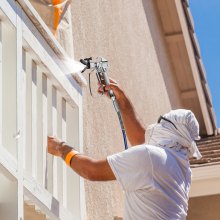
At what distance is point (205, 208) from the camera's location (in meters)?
8.29

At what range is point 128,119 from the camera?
5.77 meters

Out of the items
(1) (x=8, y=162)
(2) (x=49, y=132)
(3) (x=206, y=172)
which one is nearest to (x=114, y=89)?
(2) (x=49, y=132)

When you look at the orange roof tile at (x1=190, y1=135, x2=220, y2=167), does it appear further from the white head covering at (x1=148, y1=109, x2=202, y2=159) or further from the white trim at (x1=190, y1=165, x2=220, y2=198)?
the white head covering at (x1=148, y1=109, x2=202, y2=159)

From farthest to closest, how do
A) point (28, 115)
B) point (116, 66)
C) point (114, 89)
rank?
point (116, 66), point (114, 89), point (28, 115)

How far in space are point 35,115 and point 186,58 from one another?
6.98 meters

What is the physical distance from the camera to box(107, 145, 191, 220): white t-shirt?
4602 mm

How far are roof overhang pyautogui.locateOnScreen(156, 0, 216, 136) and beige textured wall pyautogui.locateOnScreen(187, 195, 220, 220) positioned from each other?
3.28 meters

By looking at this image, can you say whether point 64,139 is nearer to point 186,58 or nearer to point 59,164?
point 59,164

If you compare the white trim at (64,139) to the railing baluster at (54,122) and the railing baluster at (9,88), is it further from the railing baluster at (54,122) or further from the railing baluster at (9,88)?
the railing baluster at (9,88)

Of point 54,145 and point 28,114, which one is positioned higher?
point 28,114

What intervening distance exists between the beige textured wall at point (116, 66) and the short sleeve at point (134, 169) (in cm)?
139

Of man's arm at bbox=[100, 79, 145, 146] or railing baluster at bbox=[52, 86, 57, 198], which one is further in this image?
man's arm at bbox=[100, 79, 145, 146]

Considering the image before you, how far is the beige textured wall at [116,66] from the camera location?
6449mm

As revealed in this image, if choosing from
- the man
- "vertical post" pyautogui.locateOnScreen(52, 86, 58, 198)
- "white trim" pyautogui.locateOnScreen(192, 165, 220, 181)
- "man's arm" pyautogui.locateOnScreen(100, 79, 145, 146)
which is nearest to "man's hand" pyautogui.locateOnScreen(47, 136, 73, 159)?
the man
